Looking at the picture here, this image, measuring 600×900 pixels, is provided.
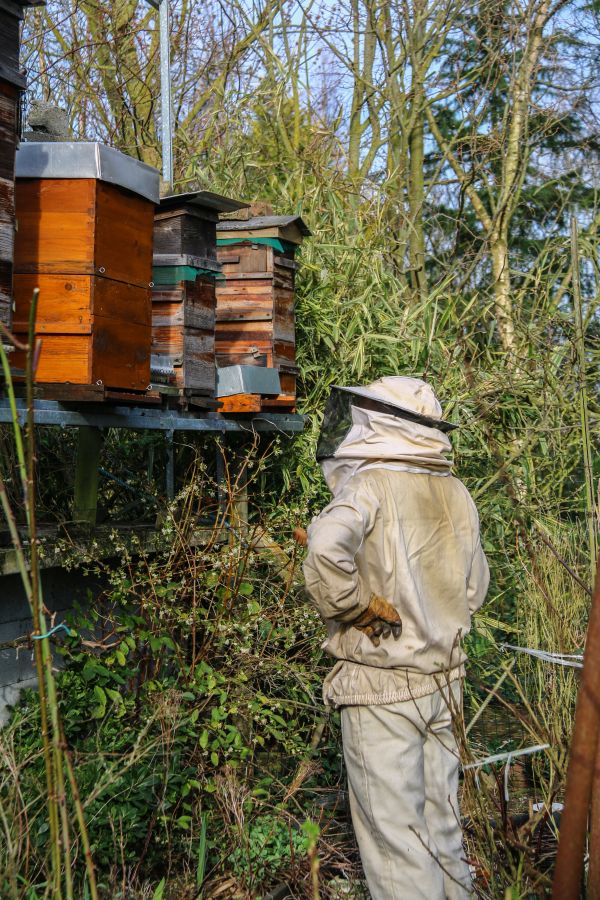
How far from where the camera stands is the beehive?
3.22 m

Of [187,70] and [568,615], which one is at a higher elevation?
[187,70]

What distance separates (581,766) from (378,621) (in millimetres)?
2068

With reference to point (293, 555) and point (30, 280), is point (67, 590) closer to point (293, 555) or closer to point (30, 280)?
point (293, 555)

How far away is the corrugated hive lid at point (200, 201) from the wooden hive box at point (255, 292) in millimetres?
576

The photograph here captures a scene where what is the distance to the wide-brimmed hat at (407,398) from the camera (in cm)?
349

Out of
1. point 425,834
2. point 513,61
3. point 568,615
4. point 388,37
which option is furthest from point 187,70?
point 425,834

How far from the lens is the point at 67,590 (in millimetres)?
4402

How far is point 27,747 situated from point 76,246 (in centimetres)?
196

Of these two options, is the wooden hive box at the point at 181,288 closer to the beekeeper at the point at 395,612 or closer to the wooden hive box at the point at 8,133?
the beekeeper at the point at 395,612

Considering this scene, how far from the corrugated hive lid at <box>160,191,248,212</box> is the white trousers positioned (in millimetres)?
2404

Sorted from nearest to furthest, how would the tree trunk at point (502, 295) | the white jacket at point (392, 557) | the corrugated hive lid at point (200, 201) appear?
the white jacket at point (392, 557) → the corrugated hive lid at point (200, 201) → the tree trunk at point (502, 295)

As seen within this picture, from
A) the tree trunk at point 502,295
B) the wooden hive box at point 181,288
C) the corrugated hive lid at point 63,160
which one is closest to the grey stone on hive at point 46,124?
the corrugated hive lid at point 63,160

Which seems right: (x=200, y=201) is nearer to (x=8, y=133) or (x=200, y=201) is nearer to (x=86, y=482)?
(x=8, y=133)

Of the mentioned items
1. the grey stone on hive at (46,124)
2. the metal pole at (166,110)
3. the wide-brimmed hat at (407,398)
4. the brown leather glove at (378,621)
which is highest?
the metal pole at (166,110)
